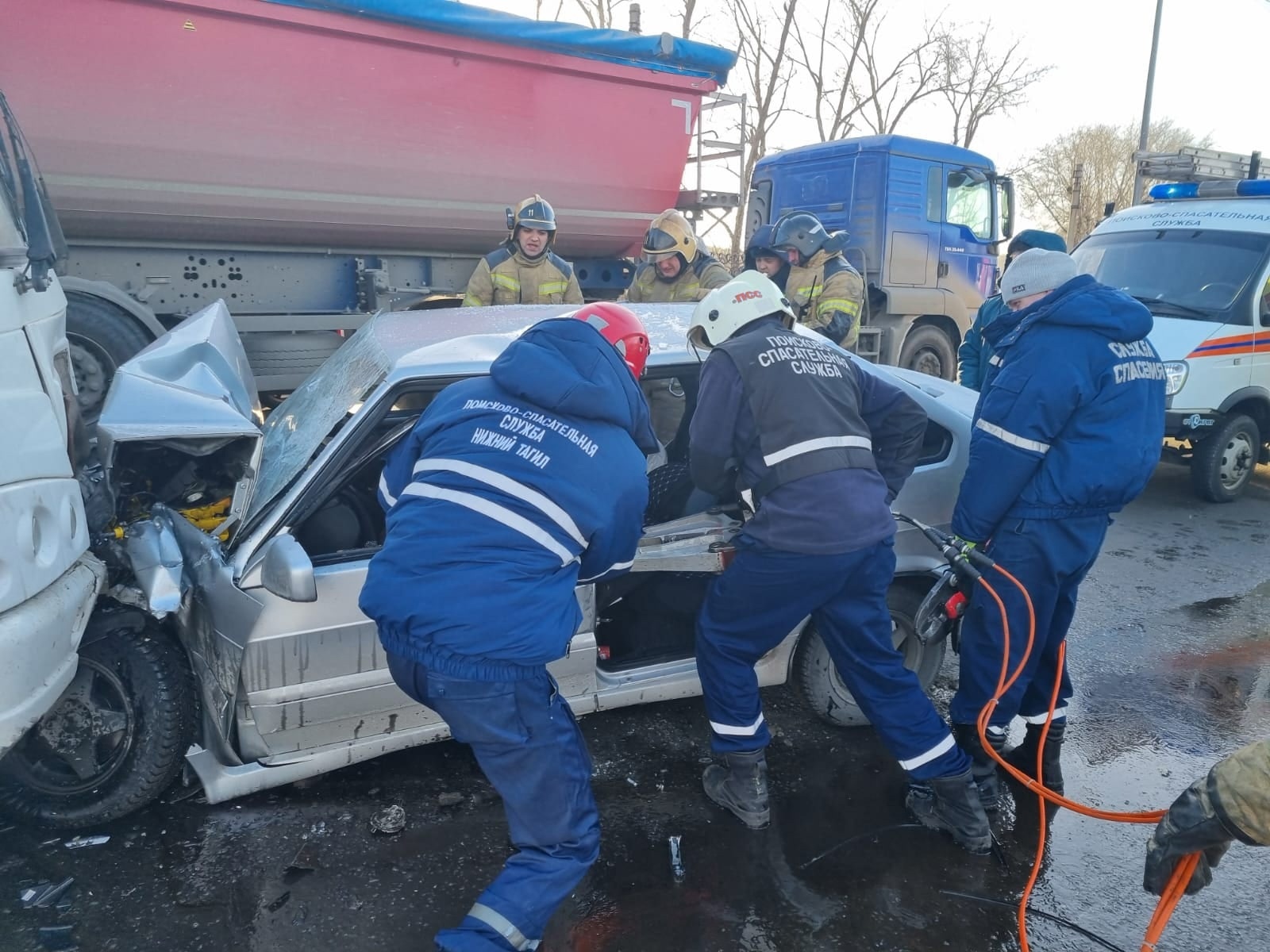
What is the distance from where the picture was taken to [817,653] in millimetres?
3316

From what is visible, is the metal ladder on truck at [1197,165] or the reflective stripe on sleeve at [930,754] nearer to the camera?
the reflective stripe on sleeve at [930,754]

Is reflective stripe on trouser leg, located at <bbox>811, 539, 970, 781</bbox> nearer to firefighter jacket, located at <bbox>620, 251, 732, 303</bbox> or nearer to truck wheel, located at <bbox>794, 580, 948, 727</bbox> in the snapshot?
truck wheel, located at <bbox>794, 580, 948, 727</bbox>

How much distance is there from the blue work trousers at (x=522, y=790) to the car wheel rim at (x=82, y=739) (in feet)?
3.73

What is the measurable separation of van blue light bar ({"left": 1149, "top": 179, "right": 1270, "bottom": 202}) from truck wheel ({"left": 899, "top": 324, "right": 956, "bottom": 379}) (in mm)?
2347

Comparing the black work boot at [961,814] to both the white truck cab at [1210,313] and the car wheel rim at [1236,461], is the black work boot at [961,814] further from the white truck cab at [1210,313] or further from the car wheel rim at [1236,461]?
the car wheel rim at [1236,461]

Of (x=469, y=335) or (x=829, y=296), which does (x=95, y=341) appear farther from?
(x=829, y=296)

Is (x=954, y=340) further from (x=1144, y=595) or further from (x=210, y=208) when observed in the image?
(x=210, y=208)

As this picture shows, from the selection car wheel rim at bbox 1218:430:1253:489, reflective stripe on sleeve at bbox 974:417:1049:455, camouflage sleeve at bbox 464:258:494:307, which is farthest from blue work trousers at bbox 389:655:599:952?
car wheel rim at bbox 1218:430:1253:489

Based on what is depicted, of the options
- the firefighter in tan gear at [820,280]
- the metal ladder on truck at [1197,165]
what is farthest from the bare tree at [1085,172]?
the firefighter in tan gear at [820,280]

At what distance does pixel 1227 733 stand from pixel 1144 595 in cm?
158

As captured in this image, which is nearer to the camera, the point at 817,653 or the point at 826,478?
the point at 826,478

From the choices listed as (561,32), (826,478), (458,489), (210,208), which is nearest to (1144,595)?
(826,478)

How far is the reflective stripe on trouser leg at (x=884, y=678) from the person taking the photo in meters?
2.75

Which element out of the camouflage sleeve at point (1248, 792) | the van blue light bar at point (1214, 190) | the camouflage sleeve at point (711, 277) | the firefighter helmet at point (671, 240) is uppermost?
the van blue light bar at point (1214, 190)
